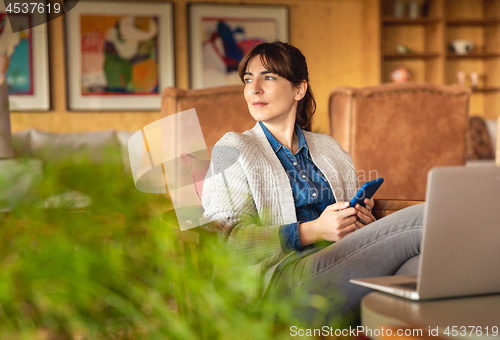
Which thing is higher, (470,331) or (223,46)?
(223,46)

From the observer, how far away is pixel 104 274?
11.3 inches

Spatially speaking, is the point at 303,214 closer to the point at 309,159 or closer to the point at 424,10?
the point at 309,159

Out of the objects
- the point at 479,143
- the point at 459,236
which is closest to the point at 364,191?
the point at 459,236

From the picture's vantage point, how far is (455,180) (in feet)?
1.97

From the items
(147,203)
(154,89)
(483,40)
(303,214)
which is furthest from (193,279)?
(483,40)

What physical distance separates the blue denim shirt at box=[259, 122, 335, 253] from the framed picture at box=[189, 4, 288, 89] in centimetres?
299

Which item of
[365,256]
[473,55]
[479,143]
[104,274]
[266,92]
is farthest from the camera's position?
[473,55]

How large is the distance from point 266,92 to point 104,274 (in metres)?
1.14

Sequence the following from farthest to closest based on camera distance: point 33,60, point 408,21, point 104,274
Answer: point 408,21, point 33,60, point 104,274

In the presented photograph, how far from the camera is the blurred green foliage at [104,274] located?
27 centimetres

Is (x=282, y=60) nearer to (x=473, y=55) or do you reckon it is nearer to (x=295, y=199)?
(x=295, y=199)

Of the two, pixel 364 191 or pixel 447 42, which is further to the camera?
pixel 447 42

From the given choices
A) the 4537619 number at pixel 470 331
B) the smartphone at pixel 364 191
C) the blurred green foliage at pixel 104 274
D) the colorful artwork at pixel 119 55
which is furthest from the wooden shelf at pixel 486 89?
the blurred green foliage at pixel 104 274

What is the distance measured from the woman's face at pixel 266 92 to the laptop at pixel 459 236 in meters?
0.80
